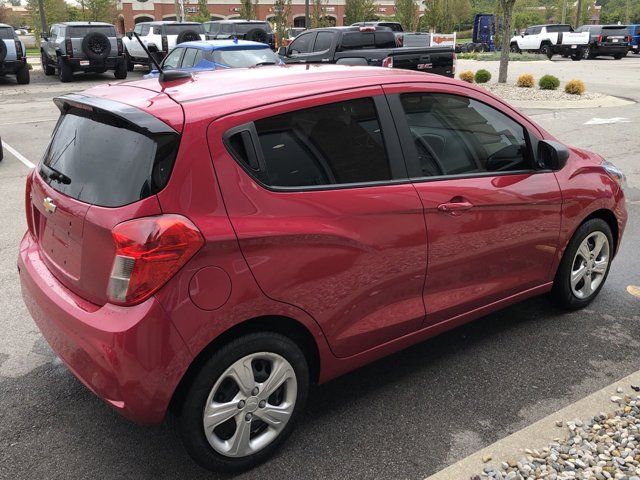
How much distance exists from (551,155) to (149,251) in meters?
2.49

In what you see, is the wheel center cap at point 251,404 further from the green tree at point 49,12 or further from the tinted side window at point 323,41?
the green tree at point 49,12

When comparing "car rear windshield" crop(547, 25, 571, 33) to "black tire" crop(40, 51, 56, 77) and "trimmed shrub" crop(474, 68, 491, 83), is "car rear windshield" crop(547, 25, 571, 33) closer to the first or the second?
"trimmed shrub" crop(474, 68, 491, 83)

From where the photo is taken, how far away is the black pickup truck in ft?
44.1

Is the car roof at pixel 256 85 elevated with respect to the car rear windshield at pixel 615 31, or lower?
lower

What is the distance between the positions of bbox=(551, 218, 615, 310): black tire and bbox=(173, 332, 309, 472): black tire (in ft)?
6.82

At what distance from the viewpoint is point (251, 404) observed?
105 inches

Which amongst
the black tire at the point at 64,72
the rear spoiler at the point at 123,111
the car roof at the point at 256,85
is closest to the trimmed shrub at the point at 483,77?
the black tire at the point at 64,72

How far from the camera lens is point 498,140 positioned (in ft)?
11.7

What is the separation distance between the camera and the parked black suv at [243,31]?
21703 millimetres

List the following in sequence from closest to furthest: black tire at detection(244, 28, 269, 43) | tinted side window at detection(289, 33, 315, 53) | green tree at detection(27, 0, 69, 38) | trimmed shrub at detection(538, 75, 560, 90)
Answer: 1. tinted side window at detection(289, 33, 315, 53)
2. trimmed shrub at detection(538, 75, 560, 90)
3. black tire at detection(244, 28, 269, 43)
4. green tree at detection(27, 0, 69, 38)

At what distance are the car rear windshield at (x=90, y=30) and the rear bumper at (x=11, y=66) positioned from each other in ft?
5.98

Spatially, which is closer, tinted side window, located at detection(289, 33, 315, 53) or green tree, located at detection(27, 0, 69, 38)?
tinted side window, located at detection(289, 33, 315, 53)

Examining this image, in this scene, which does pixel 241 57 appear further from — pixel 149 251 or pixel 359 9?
pixel 359 9

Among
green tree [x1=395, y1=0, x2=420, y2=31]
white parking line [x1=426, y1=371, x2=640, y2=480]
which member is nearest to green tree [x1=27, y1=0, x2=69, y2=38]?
green tree [x1=395, y1=0, x2=420, y2=31]
